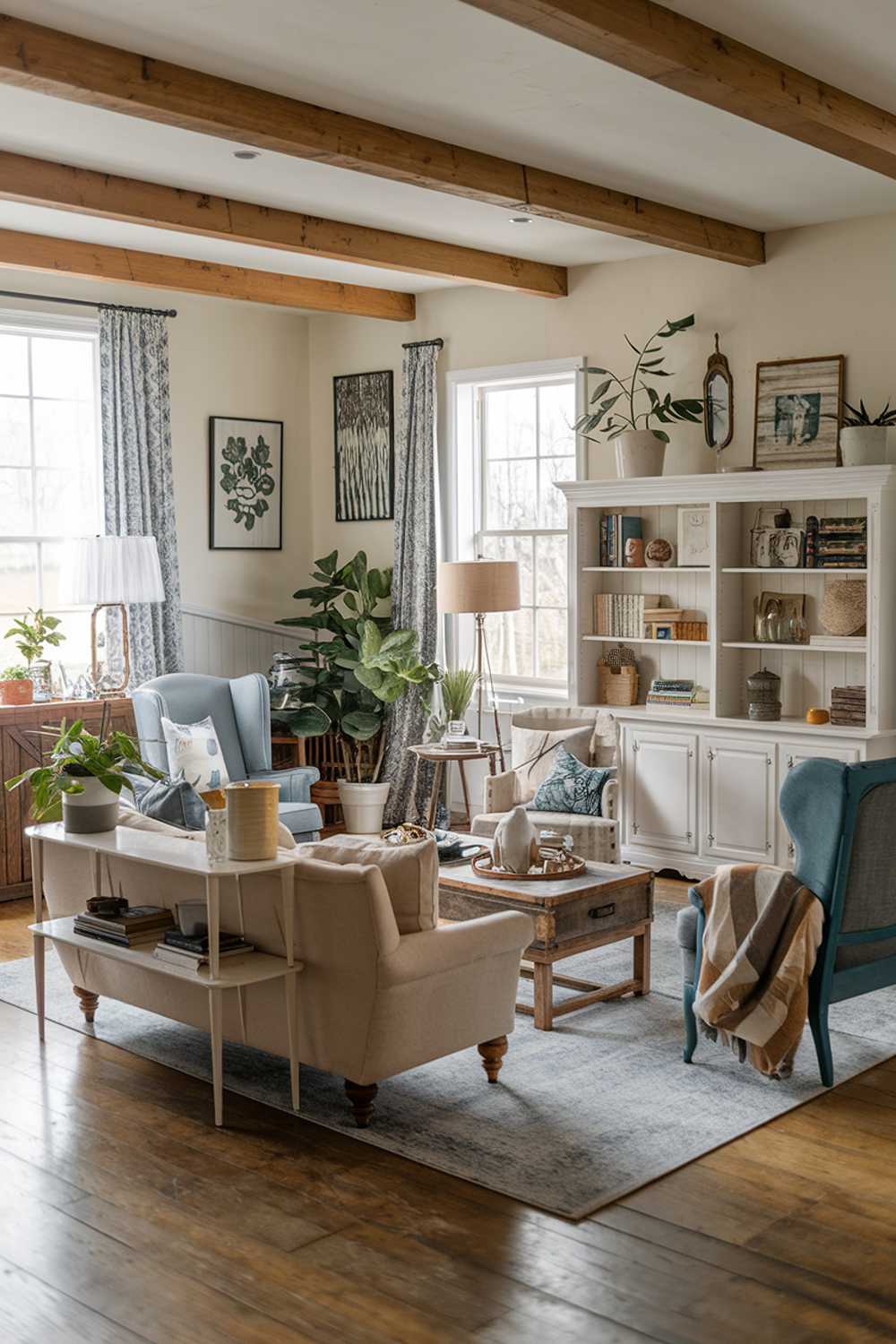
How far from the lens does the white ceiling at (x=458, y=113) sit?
13.3 feet

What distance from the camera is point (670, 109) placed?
4.93m

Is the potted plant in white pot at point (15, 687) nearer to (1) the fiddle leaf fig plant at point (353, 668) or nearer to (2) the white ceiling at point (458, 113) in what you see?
(1) the fiddle leaf fig plant at point (353, 668)

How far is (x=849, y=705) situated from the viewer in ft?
21.6

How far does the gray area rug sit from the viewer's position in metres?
3.80

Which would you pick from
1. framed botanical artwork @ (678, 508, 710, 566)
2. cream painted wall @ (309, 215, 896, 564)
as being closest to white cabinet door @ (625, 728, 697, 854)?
framed botanical artwork @ (678, 508, 710, 566)

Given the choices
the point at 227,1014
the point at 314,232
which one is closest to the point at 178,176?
the point at 314,232

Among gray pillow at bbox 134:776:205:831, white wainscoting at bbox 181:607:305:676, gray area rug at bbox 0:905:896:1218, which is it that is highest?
white wainscoting at bbox 181:607:305:676

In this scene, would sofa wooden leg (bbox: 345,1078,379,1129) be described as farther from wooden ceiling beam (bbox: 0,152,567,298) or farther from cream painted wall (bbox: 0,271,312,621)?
cream painted wall (bbox: 0,271,312,621)

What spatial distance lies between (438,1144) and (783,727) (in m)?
3.34

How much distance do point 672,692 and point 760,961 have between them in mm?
3099

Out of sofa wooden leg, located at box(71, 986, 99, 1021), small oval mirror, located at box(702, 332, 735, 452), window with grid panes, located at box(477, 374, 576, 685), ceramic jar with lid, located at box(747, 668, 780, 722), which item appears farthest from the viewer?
window with grid panes, located at box(477, 374, 576, 685)

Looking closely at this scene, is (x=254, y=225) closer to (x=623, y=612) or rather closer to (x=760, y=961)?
(x=623, y=612)

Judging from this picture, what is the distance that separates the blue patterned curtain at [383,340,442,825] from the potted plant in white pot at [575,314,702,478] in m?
1.13

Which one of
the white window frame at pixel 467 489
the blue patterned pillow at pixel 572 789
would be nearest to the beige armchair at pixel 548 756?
the blue patterned pillow at pixel 572 789
